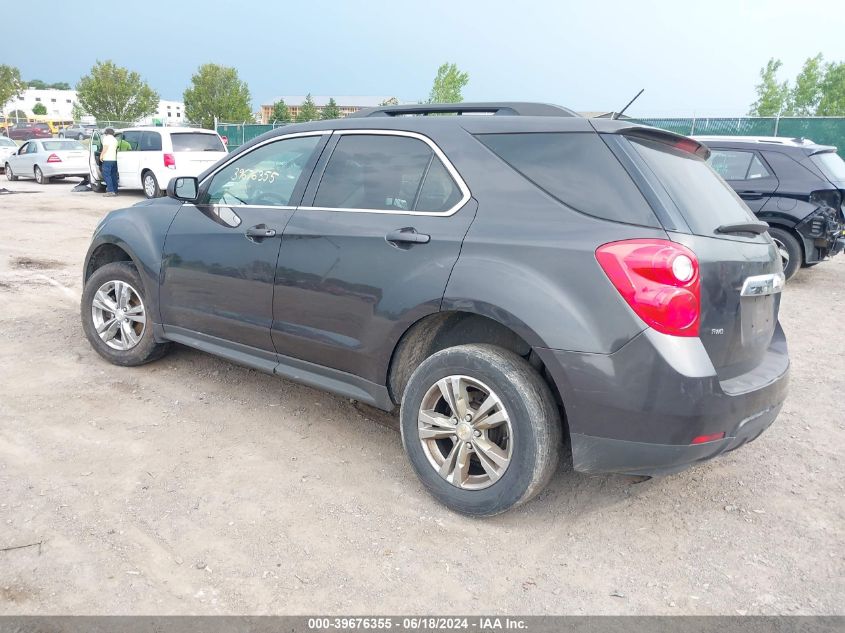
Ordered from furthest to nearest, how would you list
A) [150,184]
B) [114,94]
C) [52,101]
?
[52,101] → [114,94] → [150,184]

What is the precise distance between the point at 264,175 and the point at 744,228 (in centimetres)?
266

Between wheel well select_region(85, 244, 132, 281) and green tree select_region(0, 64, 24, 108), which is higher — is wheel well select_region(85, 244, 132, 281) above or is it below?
below

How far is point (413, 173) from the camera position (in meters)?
3.31

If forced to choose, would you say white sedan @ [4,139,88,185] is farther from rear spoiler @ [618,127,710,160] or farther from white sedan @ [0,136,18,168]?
rear spoiler @ [618,127,710,160]

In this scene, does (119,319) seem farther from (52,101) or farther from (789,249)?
(52,101)

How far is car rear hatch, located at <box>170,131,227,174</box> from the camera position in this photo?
50.6 feet

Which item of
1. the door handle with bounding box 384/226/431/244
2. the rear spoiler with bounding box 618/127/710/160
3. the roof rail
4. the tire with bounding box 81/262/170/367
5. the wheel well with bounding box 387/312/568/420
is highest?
the roof rail

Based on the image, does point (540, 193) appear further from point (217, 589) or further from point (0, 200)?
point (0, 200)

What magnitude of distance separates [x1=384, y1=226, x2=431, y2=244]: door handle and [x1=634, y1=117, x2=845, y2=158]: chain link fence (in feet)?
51.5

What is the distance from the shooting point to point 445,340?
329cm

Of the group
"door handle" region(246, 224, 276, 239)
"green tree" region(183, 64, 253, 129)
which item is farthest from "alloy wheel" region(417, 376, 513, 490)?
"green tree" region(183, 64, 253, 129)

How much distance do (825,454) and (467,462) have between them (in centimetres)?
225

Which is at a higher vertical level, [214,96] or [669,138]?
[214,96]

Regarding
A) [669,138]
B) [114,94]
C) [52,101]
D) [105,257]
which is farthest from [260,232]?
[52,101]
